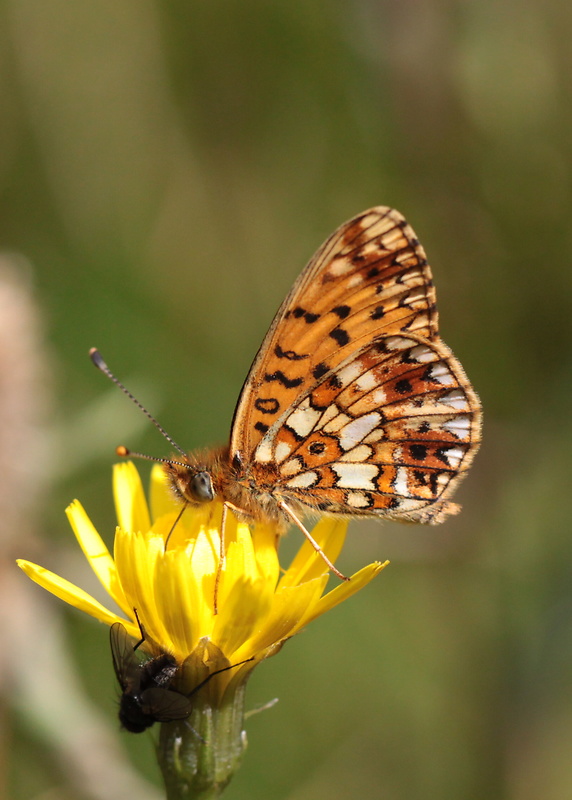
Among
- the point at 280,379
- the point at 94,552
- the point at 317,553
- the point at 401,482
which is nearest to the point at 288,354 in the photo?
the point at 280,379

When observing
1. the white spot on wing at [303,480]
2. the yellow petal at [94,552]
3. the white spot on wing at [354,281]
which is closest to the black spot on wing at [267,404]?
the white spot on wing at [303,480]

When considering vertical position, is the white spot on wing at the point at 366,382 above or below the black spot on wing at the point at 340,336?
below

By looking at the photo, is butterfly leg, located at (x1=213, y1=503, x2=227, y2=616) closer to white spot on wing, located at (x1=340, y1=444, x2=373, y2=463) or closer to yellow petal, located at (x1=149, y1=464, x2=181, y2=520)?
yellow petal, located at (x1=149, y1=464, x2=181, y2=520)

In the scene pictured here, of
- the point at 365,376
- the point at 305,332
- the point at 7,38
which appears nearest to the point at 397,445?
the point at 365,376

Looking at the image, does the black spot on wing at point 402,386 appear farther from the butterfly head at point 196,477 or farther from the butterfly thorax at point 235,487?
the butterfly head at point 196,477

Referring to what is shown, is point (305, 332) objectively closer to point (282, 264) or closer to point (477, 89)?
point (477, 89)

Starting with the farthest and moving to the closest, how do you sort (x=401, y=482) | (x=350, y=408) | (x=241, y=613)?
(x=350, y=408)
(x=401, y=482)
(x=241, y=613)

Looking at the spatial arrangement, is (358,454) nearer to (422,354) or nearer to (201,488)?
(422,354)
